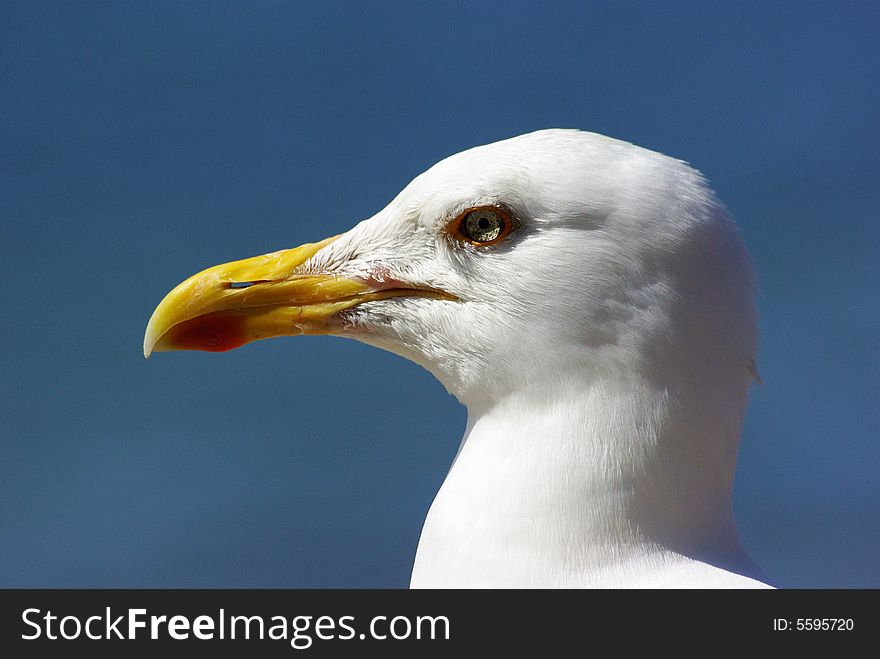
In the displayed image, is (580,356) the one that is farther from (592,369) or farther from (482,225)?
(482,225)

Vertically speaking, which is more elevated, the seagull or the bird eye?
the bird eye

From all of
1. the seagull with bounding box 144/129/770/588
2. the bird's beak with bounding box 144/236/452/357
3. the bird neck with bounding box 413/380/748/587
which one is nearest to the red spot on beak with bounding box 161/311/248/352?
the bird's beak with bounding box 144/236/452/357

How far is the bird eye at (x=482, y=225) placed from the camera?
8.44 ft

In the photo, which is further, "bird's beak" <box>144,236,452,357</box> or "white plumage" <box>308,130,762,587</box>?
"bird's beak" <box>144,236,452,357</box>

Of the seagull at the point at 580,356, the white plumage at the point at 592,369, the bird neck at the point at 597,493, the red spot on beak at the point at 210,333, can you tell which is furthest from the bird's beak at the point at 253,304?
the bird neck at the point at 597,493

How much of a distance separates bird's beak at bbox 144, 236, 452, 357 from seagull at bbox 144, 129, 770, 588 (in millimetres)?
152

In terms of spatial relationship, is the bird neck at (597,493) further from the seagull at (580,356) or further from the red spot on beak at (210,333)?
the red spot on beak at (210,333)

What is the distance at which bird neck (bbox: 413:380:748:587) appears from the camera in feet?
7.88

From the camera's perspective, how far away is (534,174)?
253cm

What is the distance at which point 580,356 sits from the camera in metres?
2.44

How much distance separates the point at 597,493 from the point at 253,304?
981 mm

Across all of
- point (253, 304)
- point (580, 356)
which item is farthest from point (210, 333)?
point (580, 356)

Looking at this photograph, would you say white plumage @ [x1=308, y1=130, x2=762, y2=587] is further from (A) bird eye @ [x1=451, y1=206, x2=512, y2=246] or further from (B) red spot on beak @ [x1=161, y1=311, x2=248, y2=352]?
(B) red spot on beak @ [x1=161, y1=311, x2=248, y2=352]

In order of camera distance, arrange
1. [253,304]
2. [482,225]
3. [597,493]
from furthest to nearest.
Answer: [253,304] < [482,225] < [597,493]
